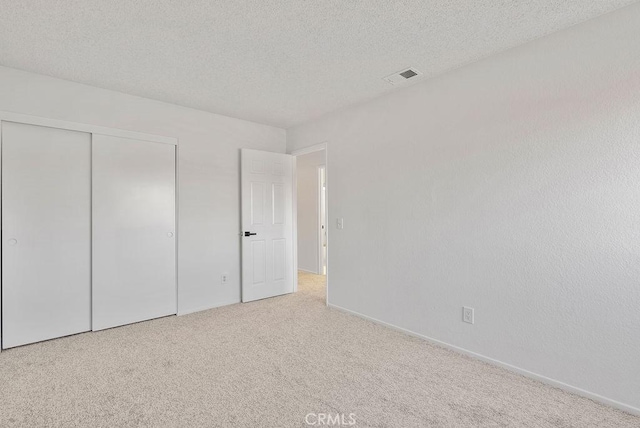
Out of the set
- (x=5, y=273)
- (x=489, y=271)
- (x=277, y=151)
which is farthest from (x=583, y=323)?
(x=5, y=273)

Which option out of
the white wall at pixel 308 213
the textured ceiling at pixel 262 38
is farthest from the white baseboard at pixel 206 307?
the textured ceiling at pixel 262 38

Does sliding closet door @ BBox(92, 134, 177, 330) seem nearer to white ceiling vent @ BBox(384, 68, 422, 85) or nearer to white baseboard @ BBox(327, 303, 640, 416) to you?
white ceiling vent @ BBox(384, 68, 422, 85)

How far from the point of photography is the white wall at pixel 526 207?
185 centimetres

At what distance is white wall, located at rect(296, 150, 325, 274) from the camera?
6031mm

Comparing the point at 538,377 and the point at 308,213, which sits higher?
the point at 308,213

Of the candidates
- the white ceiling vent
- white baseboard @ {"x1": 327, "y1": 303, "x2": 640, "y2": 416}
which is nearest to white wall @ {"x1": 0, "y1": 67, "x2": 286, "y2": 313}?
the white ceiling vent

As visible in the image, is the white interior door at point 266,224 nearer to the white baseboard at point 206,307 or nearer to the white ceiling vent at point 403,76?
the white baseboard at point 206,307

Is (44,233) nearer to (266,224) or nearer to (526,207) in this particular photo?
(266,224)

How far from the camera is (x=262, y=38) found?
2186 millimetres

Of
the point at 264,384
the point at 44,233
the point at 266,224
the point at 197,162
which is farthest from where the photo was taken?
the point at 266,224

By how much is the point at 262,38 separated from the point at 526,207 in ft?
7.39

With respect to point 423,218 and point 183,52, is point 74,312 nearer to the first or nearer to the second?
point 183,52

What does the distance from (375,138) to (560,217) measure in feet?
5.91

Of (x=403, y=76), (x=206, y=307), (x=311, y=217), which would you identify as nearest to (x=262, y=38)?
(x=403, y=76)
